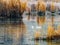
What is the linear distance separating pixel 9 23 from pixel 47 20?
756 mm

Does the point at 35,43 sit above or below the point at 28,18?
below

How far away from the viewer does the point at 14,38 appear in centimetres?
379

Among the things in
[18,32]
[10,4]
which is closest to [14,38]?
[18,32]

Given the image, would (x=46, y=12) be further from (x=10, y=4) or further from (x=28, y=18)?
(x=10, y=4)

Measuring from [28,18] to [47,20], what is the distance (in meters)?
0.38

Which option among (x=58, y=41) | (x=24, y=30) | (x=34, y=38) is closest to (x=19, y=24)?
(x=24, y=30)

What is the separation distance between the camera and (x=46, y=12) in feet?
13.0

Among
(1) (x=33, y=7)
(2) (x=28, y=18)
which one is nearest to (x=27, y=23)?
(2) (x=28, y=18)

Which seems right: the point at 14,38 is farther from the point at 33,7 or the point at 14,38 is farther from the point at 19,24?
the point at 33,7

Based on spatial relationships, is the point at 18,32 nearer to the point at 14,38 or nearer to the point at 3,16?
the point at 14,38

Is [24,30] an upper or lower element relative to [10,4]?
lower

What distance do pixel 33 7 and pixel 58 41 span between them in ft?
2.75

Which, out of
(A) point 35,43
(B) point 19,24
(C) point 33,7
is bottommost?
(A) point 35,43

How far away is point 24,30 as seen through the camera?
12.7 ft
